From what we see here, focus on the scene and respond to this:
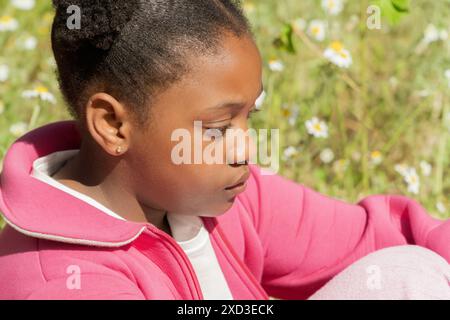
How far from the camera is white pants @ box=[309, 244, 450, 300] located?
56.8 inches

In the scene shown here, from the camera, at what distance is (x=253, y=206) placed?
1718 mm

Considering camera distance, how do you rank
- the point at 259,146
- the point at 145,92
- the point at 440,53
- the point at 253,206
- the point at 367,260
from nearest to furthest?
1. the point at 145,92
2. the point at 367,260
3. the point at 253,206
4. the point at 259,146
5. the point at 440,53

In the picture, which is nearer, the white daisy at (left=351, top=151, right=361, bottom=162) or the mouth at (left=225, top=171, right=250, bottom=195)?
the mouth at (left=225, top=171, right=250, bottom=195)

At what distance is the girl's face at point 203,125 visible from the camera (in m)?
1.35

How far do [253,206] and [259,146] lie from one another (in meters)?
0.64

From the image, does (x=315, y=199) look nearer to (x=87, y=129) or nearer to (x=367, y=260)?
(x=367, y=260)

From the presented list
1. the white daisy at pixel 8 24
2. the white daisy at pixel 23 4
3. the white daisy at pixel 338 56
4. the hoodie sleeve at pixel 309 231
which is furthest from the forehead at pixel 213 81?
the white daisy at pixel 23 4

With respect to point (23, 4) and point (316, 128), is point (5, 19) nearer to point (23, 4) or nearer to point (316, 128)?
point (23, 4)

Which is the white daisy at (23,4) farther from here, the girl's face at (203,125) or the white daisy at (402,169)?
the girl's face at (203,125)

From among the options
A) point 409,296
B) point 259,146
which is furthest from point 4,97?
point 409,296

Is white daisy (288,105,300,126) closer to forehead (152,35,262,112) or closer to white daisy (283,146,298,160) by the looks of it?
white daisy (283,146,298,160)

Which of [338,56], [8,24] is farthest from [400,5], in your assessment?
[8,24]

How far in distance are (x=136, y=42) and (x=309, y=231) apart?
593 mm

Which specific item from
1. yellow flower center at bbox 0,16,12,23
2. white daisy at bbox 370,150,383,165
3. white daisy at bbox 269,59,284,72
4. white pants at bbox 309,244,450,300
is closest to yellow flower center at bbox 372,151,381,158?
white daisy at bbox 370,150,383,165
